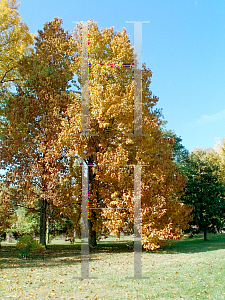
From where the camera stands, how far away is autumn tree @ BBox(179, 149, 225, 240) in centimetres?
2003

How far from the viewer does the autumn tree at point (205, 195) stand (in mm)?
20031

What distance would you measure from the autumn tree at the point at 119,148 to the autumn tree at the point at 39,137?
94 centimetres

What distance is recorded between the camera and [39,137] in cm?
1441

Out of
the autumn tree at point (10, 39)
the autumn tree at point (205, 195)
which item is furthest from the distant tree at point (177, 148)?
the autumn tree at point (10, 39)

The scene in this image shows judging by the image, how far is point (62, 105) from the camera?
1492 cm

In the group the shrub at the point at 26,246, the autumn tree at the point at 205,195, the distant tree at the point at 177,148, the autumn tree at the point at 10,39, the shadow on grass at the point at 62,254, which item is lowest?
the shadow on grass at the point at 62,254

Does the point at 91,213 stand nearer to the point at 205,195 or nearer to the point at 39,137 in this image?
the point at 39,137

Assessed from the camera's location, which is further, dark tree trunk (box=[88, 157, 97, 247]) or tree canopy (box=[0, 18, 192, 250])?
dark tree trunk (box=[88, 157, 97, 247])

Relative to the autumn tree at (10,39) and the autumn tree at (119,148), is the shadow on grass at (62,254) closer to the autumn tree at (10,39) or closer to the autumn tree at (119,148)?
the autumn tree at (119,148)

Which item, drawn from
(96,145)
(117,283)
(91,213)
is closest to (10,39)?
(96,145)

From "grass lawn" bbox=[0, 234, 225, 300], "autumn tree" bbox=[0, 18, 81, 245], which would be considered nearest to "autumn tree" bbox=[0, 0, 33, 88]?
"autumn tree" bbox=[0, 18, 81, 245]

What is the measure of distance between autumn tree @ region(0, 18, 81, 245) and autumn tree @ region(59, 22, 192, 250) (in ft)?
3.08

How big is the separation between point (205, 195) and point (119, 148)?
33.0ft

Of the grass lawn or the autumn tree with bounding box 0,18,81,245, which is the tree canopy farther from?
the grass lawn
